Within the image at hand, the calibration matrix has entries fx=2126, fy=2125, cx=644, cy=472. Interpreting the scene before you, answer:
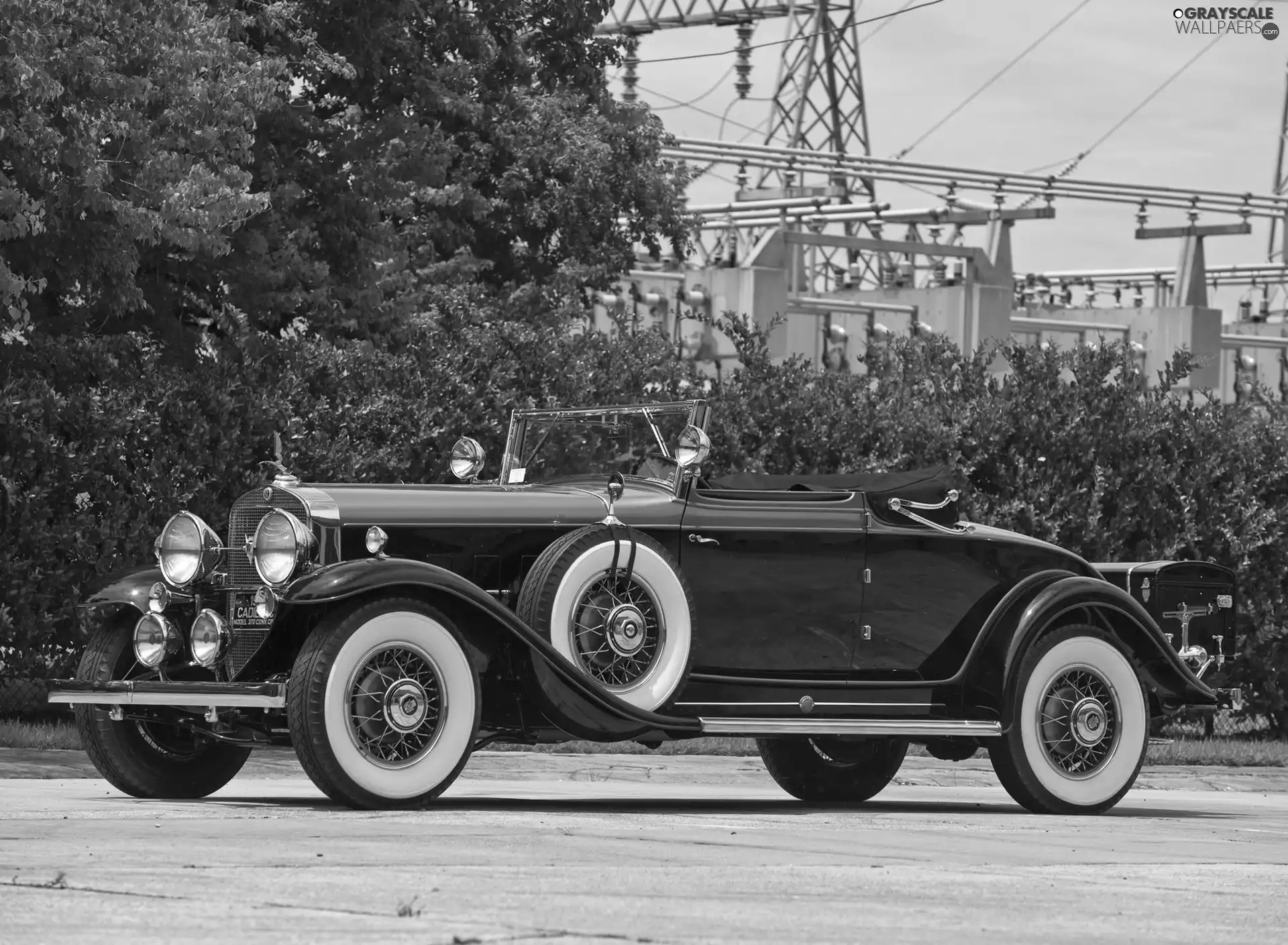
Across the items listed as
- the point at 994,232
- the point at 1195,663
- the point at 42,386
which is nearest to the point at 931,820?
the point at 1195,663

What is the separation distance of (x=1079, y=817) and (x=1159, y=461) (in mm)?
7996

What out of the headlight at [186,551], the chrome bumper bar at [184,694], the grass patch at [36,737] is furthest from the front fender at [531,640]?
the grass patch at [36,737]

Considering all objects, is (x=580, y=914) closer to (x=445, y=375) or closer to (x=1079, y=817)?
(x=1079, y=817)

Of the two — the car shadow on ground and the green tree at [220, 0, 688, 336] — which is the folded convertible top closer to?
the car shadow on ground

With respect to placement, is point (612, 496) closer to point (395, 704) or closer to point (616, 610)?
point (616, 610)

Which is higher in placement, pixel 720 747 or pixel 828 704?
pixel 828 704

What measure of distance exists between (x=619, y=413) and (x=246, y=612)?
2.38 m

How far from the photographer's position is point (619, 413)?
10.9m

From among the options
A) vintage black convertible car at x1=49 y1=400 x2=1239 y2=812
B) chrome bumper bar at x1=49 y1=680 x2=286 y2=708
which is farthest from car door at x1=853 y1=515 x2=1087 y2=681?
chrome bumper bar at x1=49 y1=680 x2=286 y2=708

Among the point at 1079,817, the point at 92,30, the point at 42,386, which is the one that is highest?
the point at 92,30

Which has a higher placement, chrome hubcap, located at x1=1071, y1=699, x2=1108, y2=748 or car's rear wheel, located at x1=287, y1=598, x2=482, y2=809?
car's rear wheel, located at x1=287, y1=598, x2=482, y2=809

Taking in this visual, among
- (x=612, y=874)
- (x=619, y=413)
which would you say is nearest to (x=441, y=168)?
(x=619, y=413)

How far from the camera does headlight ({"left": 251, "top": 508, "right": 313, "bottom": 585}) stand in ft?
29.6

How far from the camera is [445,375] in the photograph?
1573 centimetres
